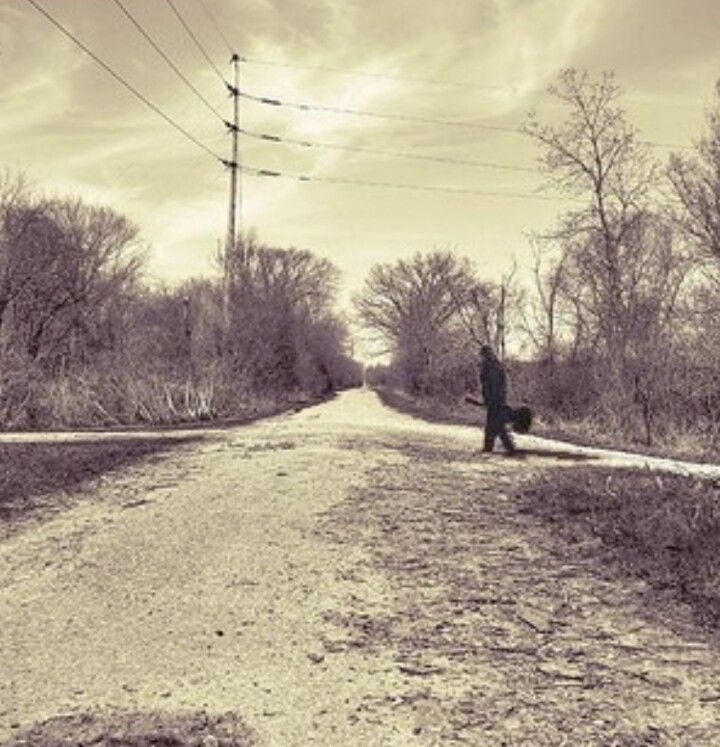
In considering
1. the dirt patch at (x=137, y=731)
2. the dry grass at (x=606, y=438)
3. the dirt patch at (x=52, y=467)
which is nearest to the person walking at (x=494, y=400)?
the dry grass at (x=606, y=438)

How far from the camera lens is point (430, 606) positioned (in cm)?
594

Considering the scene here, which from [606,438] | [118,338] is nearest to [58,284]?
[118,338]

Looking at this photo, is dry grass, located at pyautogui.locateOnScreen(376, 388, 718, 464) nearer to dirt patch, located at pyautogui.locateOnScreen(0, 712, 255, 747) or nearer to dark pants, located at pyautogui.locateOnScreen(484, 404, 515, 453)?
dark pants, located at pyautogui.locateOnScreen(484, 404, 515, 453)

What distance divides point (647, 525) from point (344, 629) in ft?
12.4

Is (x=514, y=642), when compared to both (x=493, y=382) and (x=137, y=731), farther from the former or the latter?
(x=493, y=382)

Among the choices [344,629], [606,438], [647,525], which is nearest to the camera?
[344,629]

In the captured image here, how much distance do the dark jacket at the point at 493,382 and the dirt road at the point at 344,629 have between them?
230 inches

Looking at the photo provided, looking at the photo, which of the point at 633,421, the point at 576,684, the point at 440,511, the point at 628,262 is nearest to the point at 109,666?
the point at 576,684

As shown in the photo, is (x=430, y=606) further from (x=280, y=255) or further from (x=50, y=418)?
(x=280, y=255)

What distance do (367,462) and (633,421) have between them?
12854mm

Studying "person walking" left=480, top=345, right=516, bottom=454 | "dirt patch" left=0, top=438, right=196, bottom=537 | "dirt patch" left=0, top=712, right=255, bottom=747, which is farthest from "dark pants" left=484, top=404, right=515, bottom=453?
"dirt patch" left=0, top=712, right=255, bottom=747

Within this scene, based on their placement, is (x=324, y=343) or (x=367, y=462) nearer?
(x=367, y=462)

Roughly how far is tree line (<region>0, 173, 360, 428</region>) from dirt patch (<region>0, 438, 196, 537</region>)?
8022 mm

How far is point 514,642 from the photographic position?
5258 millimetres
